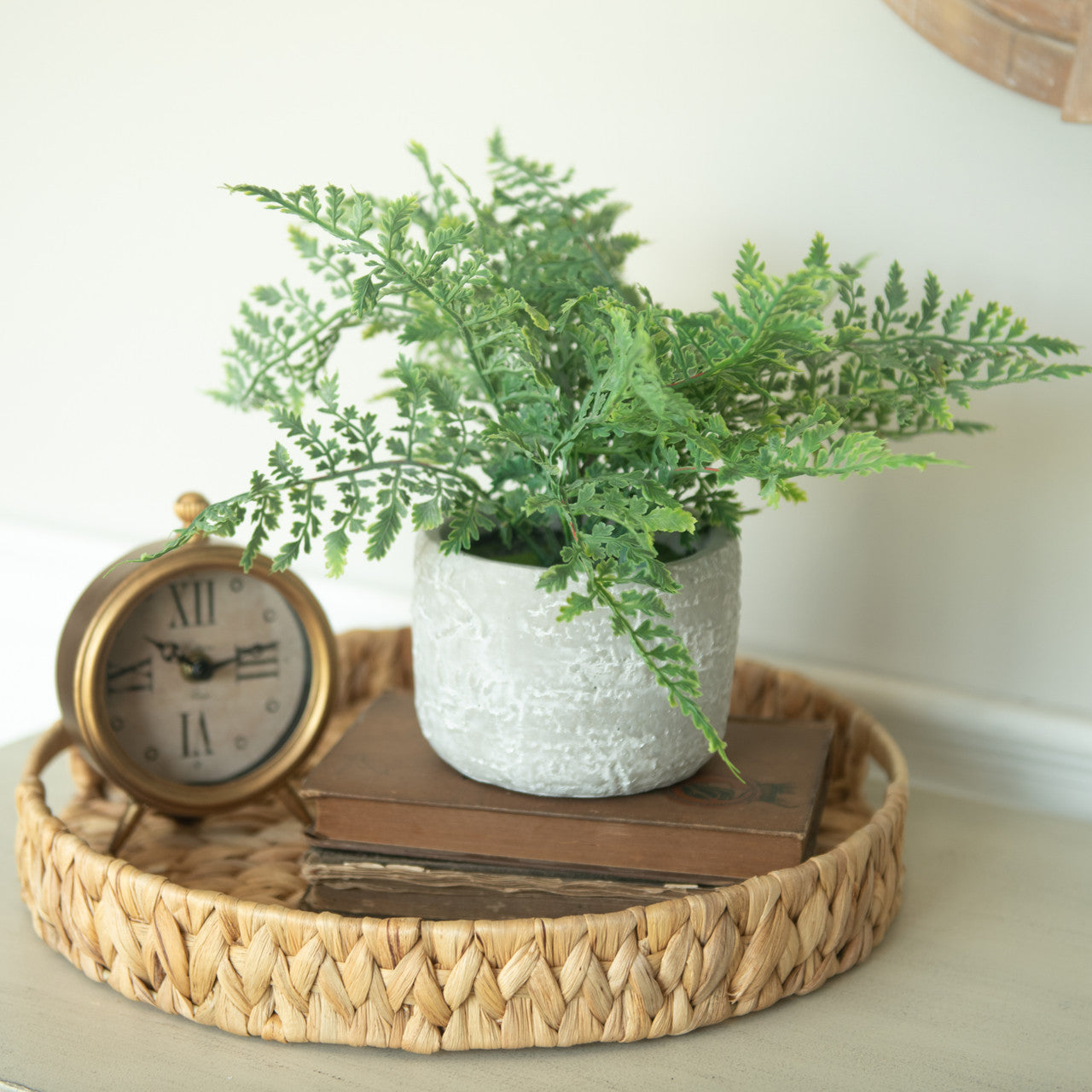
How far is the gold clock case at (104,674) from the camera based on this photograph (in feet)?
2.17

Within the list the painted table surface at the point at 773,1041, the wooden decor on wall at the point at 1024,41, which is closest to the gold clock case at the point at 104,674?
the painted table surface at the point at 773,1041

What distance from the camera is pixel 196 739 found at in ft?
2.35

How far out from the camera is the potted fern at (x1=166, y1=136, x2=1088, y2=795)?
486mm

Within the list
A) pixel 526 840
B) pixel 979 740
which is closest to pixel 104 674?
pixel 526 840

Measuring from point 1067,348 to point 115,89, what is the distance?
87 centimetres

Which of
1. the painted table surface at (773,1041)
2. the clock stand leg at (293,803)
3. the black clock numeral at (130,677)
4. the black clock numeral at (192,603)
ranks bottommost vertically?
the painted table surface at (773,1041)

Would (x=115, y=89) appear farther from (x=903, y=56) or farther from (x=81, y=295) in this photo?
(x=903, y=56)

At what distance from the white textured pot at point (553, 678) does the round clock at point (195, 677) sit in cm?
15

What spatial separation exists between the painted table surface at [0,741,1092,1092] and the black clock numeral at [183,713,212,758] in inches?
5.3

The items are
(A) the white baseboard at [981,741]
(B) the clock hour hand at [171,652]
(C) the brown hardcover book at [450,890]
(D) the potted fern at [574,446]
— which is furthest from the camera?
(A) the white baseboard at [981,741]

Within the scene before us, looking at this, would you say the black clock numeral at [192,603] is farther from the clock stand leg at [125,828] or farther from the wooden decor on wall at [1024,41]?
the wooden decor on wall at [1024,41]

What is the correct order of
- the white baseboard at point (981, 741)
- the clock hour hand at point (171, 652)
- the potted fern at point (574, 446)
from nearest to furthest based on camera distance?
the potted fern at point (574, 446)
the clock hour hand at point (171, 652)
the white baseboard at point (981, 741)

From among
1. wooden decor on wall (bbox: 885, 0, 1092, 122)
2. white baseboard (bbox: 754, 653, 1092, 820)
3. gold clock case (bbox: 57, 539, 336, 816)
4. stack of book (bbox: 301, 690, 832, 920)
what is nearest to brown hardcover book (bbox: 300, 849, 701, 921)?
stack of book (bbox: 301, 690, 832, 920)

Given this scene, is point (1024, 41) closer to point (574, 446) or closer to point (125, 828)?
point (574, 446)
